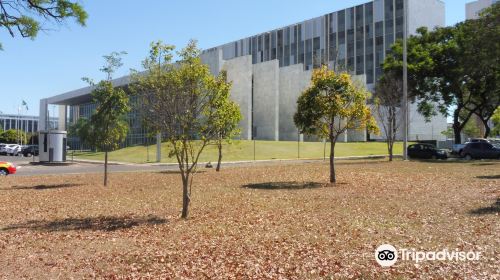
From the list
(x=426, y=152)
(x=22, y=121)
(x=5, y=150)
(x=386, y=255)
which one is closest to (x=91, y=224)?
(x=386, y=255)

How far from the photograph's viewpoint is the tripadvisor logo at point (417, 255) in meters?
7.14

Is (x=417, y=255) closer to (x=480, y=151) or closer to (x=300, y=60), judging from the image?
(x=480, y=151)

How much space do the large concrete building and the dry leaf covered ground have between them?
4105 centimetres

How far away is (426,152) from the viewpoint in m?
40.9

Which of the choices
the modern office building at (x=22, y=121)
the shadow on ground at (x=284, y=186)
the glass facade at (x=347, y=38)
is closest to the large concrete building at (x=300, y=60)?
the glass facade at (x=347, y=38)

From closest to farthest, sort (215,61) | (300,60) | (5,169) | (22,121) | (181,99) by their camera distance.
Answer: (181,99), (5,169), (215,61), (300,60), (22,121)

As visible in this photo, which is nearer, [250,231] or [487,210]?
[250,231]

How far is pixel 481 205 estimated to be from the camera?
12383mm

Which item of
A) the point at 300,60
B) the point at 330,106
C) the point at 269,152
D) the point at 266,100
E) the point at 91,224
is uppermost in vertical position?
the point at 300,60

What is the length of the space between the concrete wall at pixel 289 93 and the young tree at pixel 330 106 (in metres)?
50.0

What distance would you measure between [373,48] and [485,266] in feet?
257

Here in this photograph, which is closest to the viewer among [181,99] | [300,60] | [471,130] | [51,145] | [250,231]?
[250,231]

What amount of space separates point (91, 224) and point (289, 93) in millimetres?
61463

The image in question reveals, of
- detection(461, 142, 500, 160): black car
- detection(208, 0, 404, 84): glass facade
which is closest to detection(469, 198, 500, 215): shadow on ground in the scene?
detection(461, 142, 500, 160): black car
